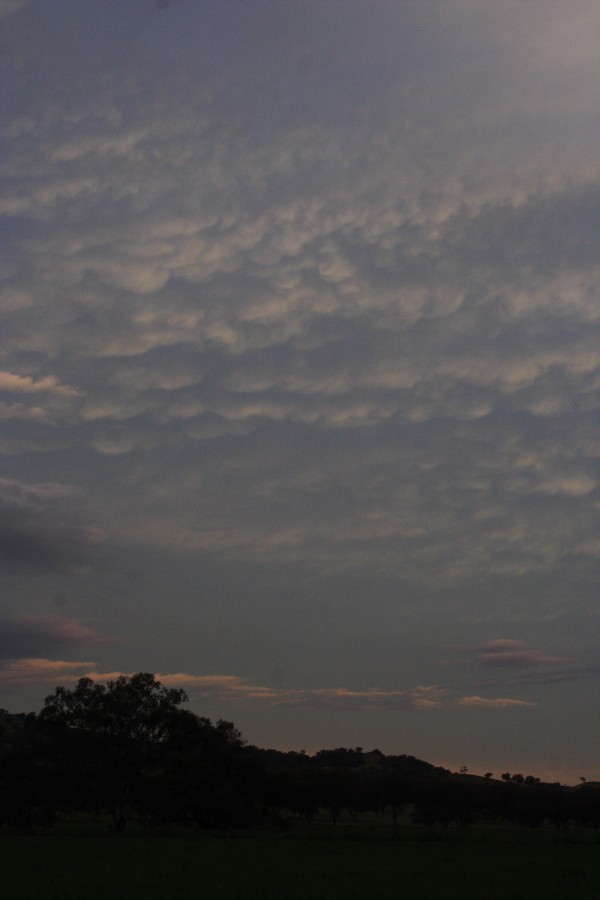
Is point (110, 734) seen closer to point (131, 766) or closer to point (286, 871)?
point (131, 766)

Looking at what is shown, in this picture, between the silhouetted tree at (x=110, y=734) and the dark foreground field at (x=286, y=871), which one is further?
the silhouetted tree at (x=110, y=734)

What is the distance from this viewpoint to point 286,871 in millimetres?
41500

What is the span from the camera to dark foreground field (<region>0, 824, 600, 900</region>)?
33.0 m

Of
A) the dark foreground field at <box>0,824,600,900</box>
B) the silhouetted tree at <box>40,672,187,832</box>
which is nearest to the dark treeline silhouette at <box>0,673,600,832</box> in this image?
the silhouetted tree at <box>40,672,187,832</box>

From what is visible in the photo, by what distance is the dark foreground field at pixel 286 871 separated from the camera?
108 ft

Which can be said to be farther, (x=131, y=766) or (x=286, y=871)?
(x=131, y=766)

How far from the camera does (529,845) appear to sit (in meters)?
73.1

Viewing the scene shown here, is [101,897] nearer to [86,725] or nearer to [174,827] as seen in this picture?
[174,827]

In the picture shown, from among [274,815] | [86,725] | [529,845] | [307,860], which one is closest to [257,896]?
[307,860]

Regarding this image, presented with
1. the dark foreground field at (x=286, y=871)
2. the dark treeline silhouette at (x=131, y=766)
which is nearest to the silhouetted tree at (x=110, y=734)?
the dark treeline silhouette at (x=131, y=766)

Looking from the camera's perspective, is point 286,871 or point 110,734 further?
point 110,734

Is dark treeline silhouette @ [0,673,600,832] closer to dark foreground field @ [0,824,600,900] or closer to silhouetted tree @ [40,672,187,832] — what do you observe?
silhouetted tree @ [40,672,187,832]

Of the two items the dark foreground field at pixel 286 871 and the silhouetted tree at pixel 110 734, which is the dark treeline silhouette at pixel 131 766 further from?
the dark foreground field at pixel 286 871

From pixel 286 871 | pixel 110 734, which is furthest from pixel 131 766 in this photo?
pixel 286 871
